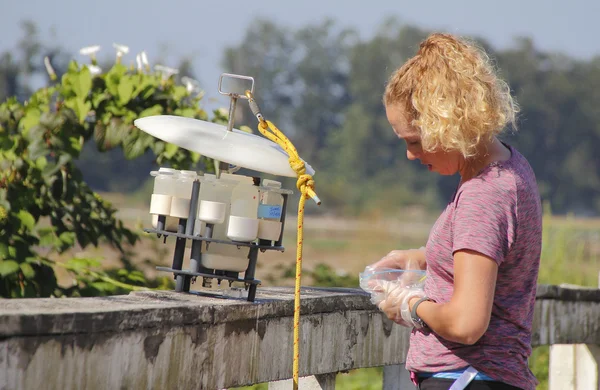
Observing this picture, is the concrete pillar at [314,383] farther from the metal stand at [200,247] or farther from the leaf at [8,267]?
the leaf at [8,267]

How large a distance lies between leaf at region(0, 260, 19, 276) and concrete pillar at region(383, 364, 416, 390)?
5.09 ft

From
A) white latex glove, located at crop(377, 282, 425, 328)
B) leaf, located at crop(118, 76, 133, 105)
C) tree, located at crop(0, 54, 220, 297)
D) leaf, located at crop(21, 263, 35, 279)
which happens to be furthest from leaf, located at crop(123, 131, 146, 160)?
white latex glove, located at crop(377, 282, 425, 328)

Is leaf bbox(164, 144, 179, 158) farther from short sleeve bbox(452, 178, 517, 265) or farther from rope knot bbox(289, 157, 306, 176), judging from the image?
short sleeve bbox(452, 178, 517, 265)

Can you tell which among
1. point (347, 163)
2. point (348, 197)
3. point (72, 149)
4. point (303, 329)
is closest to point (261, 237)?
point (303, 329)

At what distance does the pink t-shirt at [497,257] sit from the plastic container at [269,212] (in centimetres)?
44

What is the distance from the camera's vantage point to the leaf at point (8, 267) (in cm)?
366

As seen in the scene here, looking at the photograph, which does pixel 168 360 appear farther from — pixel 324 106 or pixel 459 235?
pixel 324 106

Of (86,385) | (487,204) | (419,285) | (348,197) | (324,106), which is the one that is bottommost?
(86,385)

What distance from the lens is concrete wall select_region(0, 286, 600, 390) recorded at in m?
1.85

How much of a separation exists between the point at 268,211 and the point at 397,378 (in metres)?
0.87

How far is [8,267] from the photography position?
3680mm

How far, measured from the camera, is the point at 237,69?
83.4m

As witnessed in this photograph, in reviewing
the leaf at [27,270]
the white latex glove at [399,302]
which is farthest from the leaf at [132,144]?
the white latex glove at [399,302]

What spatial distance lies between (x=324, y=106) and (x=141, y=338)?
8424 cm
